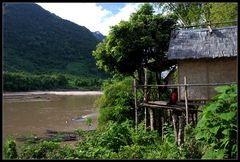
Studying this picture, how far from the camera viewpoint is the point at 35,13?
118938 mm

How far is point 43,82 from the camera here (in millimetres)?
71188

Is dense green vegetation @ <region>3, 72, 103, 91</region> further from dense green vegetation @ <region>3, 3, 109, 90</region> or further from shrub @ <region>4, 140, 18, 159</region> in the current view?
shrub @ <region>4, 140, 18, 159</region>

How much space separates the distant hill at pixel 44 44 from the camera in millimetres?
88438

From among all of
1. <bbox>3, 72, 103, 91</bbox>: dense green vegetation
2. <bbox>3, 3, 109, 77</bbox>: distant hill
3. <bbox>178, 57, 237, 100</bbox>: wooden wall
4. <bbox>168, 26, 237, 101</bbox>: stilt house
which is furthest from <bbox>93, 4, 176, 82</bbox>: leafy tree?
<bbox>3, 3, 109, 77</bbox>: distant hill

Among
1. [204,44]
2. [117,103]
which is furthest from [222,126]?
[117,103]

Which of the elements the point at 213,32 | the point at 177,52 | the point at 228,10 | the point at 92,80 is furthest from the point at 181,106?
the point at 92,80

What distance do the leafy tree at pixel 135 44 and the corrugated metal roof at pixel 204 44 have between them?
1.74 metres

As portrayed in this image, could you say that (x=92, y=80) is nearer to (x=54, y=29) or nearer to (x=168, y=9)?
(x=54, y=29)

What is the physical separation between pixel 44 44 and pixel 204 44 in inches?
3576

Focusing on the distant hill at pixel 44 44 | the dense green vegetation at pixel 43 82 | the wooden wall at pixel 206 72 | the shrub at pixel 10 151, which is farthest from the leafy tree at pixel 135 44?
the distant hill at pixel 44 44

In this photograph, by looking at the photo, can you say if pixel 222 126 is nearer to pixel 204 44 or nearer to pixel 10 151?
pixel 204 44

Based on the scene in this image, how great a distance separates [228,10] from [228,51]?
7951 mm

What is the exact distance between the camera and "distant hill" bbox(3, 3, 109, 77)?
8844 centimetres

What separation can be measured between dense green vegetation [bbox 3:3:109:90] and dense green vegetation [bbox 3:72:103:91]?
709 centimetres
